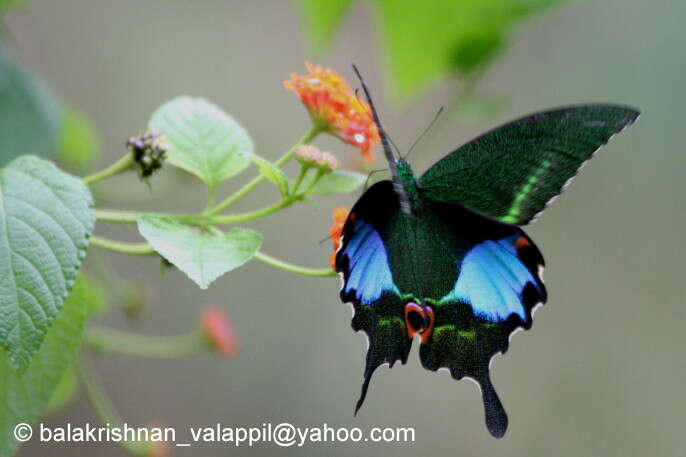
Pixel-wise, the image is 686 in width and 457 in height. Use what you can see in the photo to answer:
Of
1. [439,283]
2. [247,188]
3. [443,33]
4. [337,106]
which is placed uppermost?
[443,33]

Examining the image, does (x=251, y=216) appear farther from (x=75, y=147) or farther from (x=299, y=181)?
(x=75, y=147)

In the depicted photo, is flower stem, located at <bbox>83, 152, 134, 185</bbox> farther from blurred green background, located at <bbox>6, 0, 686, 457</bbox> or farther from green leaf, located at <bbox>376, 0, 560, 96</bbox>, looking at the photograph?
blurred green background, located at <bbox>6, 0, 686, 457</bbox>

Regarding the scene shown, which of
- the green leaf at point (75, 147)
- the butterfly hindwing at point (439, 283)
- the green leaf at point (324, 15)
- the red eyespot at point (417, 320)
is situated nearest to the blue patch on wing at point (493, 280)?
the butterfly hindwing at point (439, 283)

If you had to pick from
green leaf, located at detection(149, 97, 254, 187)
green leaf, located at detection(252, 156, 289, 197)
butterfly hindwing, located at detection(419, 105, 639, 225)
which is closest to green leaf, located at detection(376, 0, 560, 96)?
butterfly hindwing, located at detection(419, 105, 639, 225)

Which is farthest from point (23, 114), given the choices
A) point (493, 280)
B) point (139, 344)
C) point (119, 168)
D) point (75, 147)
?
point (493, 280)

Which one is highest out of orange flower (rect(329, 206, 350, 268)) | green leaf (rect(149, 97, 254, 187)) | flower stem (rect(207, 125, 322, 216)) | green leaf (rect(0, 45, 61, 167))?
A: green leaf (rect(0, 45, 61, 167))

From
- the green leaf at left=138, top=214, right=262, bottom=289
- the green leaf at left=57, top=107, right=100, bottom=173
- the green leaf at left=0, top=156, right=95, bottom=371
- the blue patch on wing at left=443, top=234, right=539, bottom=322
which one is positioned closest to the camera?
the green leaf at left=0, top=156, right=95, bottom=371

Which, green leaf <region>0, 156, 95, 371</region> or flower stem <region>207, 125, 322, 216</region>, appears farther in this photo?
flower stem <region>207, 125, 322, 216</region>

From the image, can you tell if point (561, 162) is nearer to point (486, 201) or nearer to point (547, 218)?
point (486, 201)
